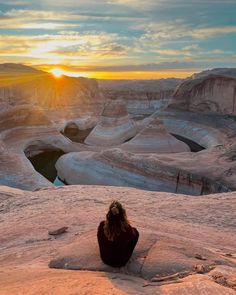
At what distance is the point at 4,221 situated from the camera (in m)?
10.0

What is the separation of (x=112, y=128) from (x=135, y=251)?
32916mm

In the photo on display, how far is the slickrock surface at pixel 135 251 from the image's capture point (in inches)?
181

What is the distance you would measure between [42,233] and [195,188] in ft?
39.7

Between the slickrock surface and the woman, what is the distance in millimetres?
159

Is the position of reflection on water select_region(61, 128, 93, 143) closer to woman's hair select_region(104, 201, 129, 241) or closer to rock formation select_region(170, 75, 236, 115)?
rock formation select_region(170, 75, 236, 115)

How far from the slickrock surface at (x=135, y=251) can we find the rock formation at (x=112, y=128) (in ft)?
79.5

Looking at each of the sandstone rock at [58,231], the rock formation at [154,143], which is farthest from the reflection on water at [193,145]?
the sandstone rock at [58,231]

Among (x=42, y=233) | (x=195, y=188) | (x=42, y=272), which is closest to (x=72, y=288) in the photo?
(x=42, y=272)

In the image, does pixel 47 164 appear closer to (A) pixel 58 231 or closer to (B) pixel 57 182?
(B) pixel 57 182

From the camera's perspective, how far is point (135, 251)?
5.55m

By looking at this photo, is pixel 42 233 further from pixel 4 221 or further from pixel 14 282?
pixel 14 282

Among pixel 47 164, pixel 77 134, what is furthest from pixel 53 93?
pixel 47 164

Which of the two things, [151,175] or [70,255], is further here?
[151,175]

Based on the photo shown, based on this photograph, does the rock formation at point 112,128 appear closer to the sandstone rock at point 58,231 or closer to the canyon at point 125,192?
the canyon at point 125,192
